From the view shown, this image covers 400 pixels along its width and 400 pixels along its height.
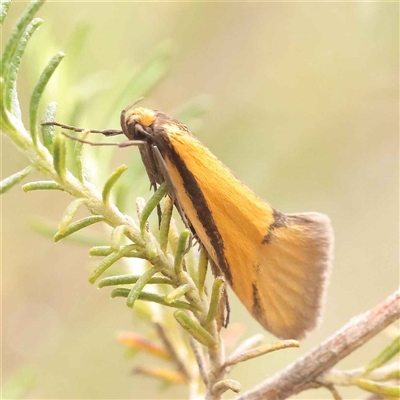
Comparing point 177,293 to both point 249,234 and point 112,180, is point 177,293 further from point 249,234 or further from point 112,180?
point 249,234

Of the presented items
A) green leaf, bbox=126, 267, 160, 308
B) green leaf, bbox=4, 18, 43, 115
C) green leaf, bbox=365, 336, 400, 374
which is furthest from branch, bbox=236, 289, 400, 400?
green leaf, bbox=4, 18, 43, 115

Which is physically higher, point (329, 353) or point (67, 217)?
point (67, 217)

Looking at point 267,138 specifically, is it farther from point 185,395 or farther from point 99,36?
point 185,395

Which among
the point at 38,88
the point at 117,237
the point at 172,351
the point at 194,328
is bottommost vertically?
the point at 172,351

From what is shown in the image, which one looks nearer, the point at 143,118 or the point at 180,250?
the point at 180,250

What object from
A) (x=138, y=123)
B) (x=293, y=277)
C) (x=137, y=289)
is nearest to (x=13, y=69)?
(x=137, y=289)
